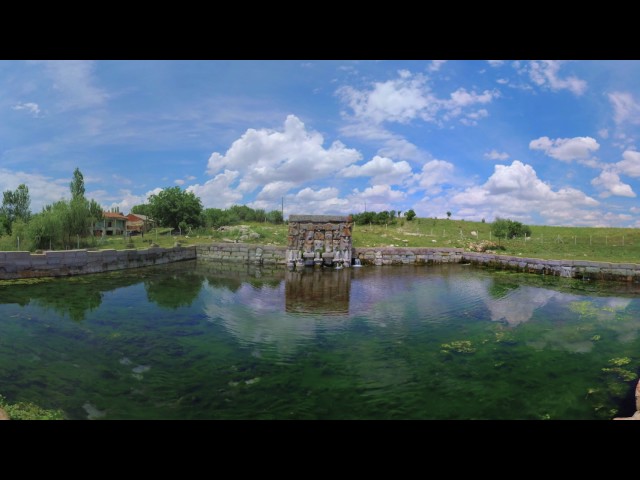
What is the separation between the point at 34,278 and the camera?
13.5 metres

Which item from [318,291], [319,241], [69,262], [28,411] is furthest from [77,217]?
[28,411]

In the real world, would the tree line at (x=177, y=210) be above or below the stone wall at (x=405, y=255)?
above

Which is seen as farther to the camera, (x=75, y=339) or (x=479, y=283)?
(x=479, y=283)

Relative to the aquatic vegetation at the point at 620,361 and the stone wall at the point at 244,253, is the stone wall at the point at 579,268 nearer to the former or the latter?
the aquatic vegetation at the point at 620,361

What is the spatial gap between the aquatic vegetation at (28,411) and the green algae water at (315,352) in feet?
0.40

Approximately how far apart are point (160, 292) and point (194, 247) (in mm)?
11145

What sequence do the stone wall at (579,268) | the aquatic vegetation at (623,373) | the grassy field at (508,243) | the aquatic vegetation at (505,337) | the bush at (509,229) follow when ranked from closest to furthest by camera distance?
the aquatic vegetation at (623,373), the aquatic vegetation at (505,337), the stone wall at (579,268), the grassy field at (508,243), the bush at (509,229)

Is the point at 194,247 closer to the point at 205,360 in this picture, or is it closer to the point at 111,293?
the point at 111,293

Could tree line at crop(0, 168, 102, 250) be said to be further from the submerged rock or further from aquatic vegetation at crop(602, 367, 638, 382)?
aquatic vegetation at crop(602, 367, 638, 382)

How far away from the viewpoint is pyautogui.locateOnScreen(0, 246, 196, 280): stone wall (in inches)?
517

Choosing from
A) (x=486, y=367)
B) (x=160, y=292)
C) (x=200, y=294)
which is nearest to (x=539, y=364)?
(x=486, y=367)

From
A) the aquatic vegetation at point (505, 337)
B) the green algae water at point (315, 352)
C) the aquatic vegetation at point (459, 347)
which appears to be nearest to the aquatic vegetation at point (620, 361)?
the green algae water at point (315, 352)

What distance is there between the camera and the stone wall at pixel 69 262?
1313 cm

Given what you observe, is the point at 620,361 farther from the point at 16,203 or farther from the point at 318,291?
the point at 16,203
